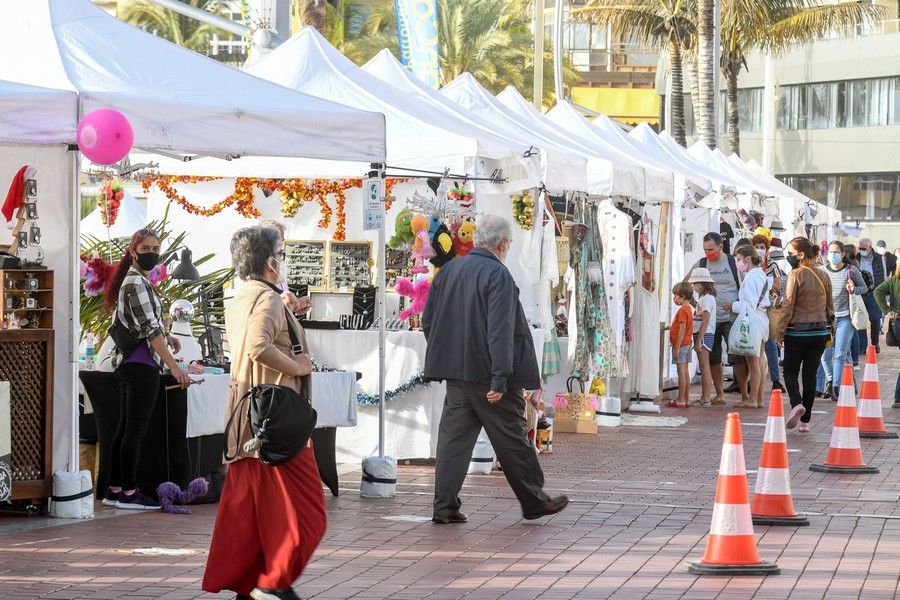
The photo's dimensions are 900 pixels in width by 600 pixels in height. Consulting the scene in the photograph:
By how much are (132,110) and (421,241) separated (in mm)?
3643

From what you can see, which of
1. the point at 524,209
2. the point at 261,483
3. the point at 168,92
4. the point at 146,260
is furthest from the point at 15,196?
the point at 524,209

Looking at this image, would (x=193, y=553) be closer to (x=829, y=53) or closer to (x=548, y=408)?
(x=548, y=408)

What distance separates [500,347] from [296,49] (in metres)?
5.60

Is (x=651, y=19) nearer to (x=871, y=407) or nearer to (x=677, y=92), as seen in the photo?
A: (x=677, y=92)

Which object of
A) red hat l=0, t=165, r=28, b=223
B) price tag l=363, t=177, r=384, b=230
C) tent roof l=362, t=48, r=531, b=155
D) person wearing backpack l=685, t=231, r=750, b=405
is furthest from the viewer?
person wearing backpack l=685, t=231, r=750, b=405

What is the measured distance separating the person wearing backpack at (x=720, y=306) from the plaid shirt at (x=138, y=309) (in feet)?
33.3

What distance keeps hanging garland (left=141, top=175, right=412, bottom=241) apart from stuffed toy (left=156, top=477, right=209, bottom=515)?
19.0 ft

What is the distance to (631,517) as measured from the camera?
10.1m

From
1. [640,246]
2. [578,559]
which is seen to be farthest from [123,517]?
[640,246]

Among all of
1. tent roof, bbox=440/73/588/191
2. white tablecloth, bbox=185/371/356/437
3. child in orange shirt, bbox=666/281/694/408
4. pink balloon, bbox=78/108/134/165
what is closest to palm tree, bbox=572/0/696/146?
child in orange shirt, bbox=666/281/694/408

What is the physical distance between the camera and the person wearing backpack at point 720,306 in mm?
18688

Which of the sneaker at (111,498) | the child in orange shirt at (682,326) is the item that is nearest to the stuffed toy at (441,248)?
the sneaker at (111,498)

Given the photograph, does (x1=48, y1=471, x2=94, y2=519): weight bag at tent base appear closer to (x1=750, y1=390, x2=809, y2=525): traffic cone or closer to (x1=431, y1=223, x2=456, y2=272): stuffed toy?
(x1=431, y1=223, x2=456, y2=272): stuffed toy

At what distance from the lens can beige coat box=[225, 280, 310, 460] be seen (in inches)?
268
